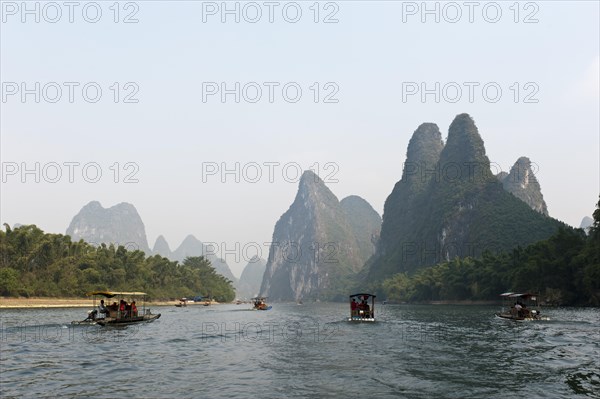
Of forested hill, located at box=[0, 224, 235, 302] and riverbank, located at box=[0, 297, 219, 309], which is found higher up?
forested hill, located at box=[0, 224, 235, 302]

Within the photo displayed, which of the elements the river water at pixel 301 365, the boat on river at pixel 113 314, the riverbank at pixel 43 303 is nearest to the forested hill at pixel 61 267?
the riverbank at pixel 43 303

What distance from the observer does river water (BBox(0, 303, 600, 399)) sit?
1644cm

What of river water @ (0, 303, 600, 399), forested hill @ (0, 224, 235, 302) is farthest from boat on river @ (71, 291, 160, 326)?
forested hill @ (0, 224, 235, 302)

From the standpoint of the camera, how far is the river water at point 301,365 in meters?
16.4

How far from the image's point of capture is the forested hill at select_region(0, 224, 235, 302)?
83.6m

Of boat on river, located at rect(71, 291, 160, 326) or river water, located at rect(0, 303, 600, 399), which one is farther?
boat on river, located at rect(71, 291, 160, 326)

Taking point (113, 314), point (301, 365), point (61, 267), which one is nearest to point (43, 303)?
point (61, 267)

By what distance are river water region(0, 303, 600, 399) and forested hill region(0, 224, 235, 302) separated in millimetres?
54488

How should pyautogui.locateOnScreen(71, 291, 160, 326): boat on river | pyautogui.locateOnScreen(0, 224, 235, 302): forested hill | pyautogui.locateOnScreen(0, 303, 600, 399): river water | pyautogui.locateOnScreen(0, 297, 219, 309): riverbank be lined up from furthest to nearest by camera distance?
pyautogui.locateOnScreen(0, 224, 235, 302): forested hill, pyautogui.locateOnScreen(0, 297, 219, 309): riverbank, pyautogui.locateOnScreen(71, 291, 160, 326): boat on river, pyautogui.locateOnScreen(0, 303, 600, 399): river water

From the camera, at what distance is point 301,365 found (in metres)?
21.8

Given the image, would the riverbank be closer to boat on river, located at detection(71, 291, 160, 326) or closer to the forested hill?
the forested hill

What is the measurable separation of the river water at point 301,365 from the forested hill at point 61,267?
54.5 meters

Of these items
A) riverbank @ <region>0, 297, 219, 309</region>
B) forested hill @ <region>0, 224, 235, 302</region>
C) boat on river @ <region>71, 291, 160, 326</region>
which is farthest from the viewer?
forested hill @ <region>0, 224, 235, 302</region>

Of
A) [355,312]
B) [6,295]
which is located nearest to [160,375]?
[355,312]
